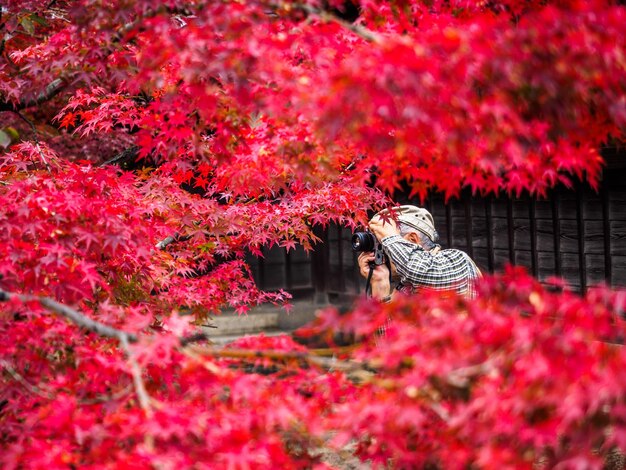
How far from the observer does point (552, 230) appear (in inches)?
311

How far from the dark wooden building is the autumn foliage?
3941mm

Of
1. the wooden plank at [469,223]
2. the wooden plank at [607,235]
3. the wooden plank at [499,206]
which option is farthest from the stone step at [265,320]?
the wooden plank at [607,235]

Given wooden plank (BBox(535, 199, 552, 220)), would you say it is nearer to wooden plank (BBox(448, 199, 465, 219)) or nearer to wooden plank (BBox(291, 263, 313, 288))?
wooden plank (BBox(448, 199, 465, 219))

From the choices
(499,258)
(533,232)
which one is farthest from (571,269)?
(499,258)

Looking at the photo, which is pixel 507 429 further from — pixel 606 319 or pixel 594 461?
pixel 606 319

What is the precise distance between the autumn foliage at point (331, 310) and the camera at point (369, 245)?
4.40ft

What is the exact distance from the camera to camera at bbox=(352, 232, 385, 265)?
5516 mm

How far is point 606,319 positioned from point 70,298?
2513 millimetres

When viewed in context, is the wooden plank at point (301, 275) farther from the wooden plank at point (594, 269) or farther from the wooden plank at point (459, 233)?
the wooden plank at point (594, 269)

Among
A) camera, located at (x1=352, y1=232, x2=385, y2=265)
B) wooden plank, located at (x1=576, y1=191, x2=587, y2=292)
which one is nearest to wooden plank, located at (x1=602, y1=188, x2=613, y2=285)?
wooden plank, located at (x1=576, y1=191, x2=587, y2=292)

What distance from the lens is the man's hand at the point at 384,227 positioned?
5.22 m

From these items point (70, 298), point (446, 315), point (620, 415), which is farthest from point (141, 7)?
point (620, 415)

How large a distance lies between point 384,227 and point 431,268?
17.8 inches

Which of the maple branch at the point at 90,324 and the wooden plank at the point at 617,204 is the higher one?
the wooden plank at the point at 617,204
